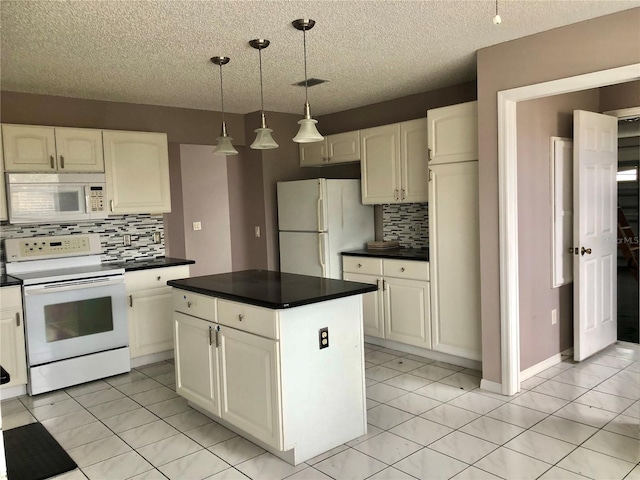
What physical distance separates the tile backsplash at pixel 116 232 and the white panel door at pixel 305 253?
48.1 inches

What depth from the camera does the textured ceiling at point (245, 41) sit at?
102 inches

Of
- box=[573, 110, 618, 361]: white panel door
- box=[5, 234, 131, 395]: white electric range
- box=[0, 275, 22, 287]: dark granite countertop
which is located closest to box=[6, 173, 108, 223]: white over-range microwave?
box=[5, 234, 131, 395]: white electric range

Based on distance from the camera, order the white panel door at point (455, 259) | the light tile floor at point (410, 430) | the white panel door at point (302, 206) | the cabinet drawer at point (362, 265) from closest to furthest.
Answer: the light tile floor at point (410, 430), the white panel door at point (455, 259), the cabinet drawer at point (362, 265), the white panel door at point (302, 206)

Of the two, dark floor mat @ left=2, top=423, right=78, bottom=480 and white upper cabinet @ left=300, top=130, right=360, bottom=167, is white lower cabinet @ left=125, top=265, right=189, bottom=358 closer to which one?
dark floor mat @ left=2, top=423, right=78, bottom=480

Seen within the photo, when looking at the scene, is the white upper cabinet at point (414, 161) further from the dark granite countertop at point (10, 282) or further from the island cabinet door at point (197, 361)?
the dark granite countertop at point (10, 282)

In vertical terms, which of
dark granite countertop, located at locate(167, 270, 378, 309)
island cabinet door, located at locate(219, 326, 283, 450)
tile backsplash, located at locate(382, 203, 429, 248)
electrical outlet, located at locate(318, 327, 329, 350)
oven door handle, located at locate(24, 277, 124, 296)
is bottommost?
island cabinet door, located at locate(219, 326, 283, 450)

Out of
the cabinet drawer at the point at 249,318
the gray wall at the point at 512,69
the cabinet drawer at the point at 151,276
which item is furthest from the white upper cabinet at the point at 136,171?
the gray wall at the point at 512,69

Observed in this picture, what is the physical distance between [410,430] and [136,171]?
121 inches

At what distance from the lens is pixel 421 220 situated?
15.8 feet

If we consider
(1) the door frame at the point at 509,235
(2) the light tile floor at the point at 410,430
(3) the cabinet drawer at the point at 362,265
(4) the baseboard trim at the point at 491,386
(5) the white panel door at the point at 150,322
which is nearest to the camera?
(2) the light tile floor at the point at 410,430

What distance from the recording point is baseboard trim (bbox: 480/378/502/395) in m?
3.46

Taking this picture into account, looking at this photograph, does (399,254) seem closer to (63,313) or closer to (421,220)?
(421,220)

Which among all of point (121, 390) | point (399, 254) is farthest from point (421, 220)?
point (121, 390)

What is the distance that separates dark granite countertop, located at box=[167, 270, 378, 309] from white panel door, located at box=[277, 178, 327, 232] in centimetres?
143
